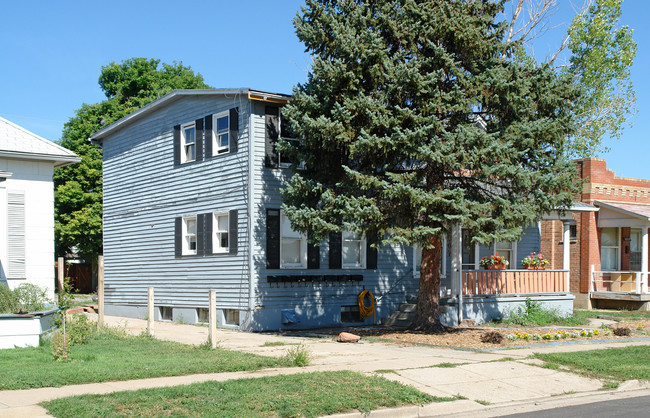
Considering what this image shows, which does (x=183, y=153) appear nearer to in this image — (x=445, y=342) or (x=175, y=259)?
(x=175, y=259)

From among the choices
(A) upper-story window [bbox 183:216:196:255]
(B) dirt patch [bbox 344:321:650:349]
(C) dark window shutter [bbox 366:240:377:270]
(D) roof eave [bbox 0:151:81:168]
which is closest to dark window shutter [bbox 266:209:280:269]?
(B) dirt patch [bbox 344:321:650:349]

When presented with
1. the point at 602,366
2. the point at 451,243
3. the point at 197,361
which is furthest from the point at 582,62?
the point at 197,361

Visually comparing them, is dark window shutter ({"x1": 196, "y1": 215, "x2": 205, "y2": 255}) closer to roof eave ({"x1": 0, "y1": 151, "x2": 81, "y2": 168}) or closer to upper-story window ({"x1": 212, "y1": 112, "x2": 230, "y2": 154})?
upper-story window ({"x1": 212, "y1": 112, "x2": 230, "y2": 154})

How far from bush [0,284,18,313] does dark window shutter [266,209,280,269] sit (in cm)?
669

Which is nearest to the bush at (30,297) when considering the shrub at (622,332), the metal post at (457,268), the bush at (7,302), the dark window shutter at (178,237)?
the bush at (7,302)

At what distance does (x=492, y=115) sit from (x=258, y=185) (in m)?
6.77

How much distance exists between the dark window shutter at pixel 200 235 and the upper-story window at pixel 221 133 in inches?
87.0

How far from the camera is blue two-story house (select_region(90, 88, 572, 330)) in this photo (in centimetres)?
1923

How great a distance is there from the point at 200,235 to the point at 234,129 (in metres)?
3.65

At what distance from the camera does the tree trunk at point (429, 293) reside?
57.1 feet

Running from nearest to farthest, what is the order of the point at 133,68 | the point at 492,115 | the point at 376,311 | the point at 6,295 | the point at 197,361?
the point at 197,361 → the point at 6,295 → the point at 492,115 → the point at 376,311 → the point at 133,68

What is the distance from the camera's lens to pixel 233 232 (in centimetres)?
1966

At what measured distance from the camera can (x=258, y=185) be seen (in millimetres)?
19172

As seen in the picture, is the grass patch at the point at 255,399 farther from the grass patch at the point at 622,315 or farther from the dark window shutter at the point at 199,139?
the grass patch at the point at 622,315
